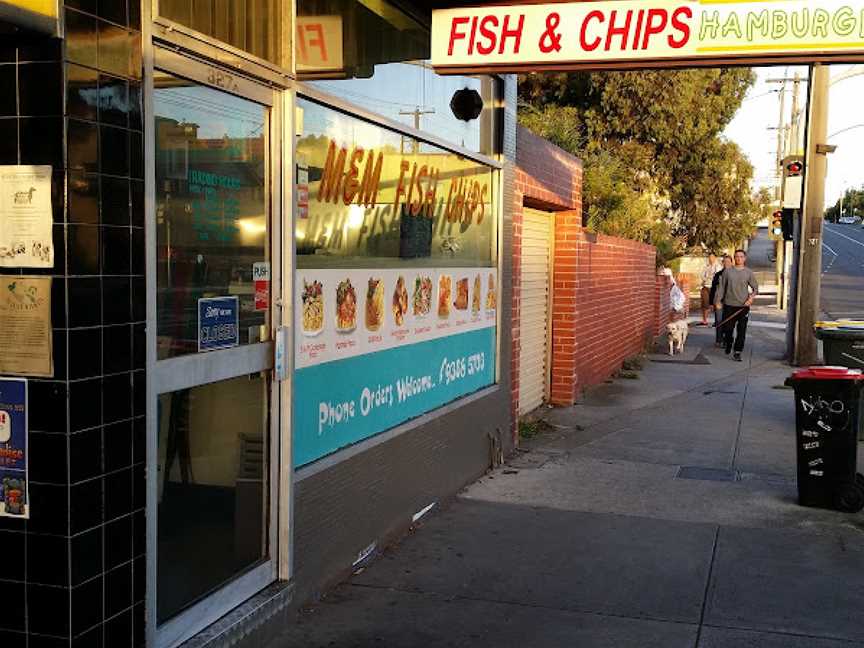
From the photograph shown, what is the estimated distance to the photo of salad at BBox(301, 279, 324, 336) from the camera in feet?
16.7

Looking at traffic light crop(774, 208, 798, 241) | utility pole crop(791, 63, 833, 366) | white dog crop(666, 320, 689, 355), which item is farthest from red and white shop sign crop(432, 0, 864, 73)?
traffic light crop(774, 208, 798, 241)

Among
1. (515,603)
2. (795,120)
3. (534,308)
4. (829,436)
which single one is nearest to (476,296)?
(829,436)

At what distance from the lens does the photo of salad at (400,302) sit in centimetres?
631

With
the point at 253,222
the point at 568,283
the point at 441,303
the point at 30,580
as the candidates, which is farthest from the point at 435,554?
the point at 568,283

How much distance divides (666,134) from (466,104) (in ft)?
73.7

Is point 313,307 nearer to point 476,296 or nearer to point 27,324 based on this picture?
point 27,324

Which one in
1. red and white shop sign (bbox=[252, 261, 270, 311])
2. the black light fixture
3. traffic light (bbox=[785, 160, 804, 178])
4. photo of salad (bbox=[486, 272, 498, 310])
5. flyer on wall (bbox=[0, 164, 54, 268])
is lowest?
photo of salad (bbox=[486, 272, 498, 310])

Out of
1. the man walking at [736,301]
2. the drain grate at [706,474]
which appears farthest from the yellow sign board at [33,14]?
the man walking at [736,301]

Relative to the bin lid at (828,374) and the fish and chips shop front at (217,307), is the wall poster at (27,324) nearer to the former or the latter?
the fish and chips shop front at (217,307)

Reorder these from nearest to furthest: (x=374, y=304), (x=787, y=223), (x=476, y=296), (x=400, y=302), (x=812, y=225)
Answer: (x=374, y=304) < (x=400, y=302) < (x=476, y=296) < (x=812, y=225) < (x=787, y=223)

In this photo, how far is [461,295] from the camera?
296 inches

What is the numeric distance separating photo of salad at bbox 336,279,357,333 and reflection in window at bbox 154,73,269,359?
85 cm

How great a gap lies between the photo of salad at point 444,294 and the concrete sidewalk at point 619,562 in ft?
4.71

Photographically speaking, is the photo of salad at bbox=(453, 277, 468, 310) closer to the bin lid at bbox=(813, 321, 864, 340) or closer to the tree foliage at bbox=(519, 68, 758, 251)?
the bin lid at bbox=(813, 321, 864, 340)
